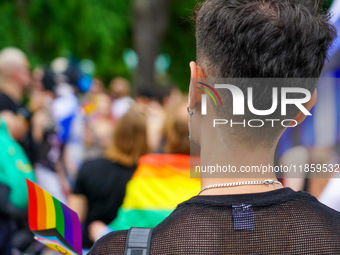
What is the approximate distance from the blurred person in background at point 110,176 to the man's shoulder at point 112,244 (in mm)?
2290

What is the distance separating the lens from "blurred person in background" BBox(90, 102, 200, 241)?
273 centimetres

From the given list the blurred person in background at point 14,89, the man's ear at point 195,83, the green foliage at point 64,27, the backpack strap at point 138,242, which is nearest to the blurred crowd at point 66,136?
the blurred person in background at point 14,89

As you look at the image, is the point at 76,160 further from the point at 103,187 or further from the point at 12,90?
the point at 103,187

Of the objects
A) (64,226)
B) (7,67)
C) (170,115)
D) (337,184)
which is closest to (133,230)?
(64,226)

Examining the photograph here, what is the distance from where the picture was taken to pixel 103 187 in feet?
11.2

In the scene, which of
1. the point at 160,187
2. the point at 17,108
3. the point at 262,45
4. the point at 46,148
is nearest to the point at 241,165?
the point at 262,45

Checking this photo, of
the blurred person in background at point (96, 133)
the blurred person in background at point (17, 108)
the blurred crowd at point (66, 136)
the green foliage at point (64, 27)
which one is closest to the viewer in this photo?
the blurred crowd at point (66, 136)

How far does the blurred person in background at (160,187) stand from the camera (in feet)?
8.95

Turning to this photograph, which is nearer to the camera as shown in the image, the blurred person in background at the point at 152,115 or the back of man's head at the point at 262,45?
the back of man's head at the point at 262,45

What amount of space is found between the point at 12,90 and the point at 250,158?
3.82 meters

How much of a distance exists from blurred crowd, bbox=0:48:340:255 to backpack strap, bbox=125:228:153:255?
3.11 feet

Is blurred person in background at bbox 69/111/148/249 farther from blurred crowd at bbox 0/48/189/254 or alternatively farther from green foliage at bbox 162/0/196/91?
green foliage at bbox 162/0/196/91

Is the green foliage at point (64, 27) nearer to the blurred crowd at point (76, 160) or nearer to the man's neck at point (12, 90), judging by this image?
the blurred crowd at point (76, 160)
